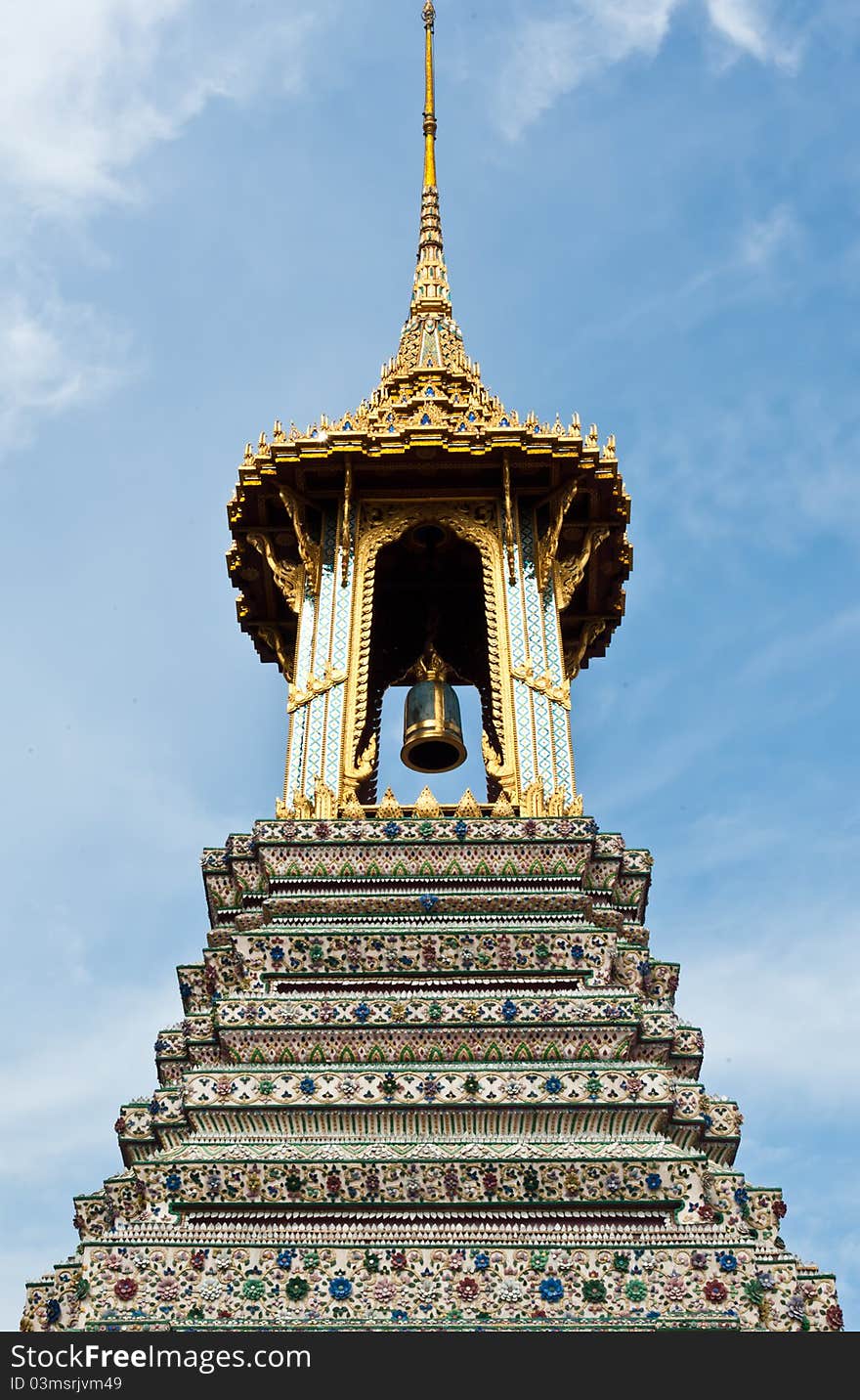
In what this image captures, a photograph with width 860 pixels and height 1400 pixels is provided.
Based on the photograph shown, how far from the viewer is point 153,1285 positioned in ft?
40.9

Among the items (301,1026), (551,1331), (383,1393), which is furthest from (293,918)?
(383,1393)

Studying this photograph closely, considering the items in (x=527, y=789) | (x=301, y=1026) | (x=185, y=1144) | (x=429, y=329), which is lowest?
(x=185, y=1144)

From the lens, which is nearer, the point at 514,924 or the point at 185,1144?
the point at 185,1144

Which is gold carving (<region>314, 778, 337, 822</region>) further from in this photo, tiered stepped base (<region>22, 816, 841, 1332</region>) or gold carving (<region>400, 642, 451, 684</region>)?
gold carving (<region>400, 642, 451, 684</region>)

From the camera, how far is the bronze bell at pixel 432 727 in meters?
21.2

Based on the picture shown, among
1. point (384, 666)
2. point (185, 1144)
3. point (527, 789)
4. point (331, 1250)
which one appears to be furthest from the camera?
point (384, 666)

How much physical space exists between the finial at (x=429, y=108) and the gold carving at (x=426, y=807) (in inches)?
488

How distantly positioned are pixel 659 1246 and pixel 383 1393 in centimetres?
304

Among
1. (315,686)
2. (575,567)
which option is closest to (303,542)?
(315,686)

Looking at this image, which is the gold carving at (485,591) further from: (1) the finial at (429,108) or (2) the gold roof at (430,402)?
(1) the finial at (429,108)

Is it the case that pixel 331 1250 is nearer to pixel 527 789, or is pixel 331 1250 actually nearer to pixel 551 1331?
pixel 551 1331

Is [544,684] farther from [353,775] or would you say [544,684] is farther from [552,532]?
[353,775]

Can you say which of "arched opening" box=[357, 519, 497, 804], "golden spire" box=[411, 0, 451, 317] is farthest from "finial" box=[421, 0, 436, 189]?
"arched opening" box=[357, 519, 497, 804]

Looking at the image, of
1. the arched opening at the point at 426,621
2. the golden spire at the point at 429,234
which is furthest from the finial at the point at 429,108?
the arched opening at the point at 426,621
